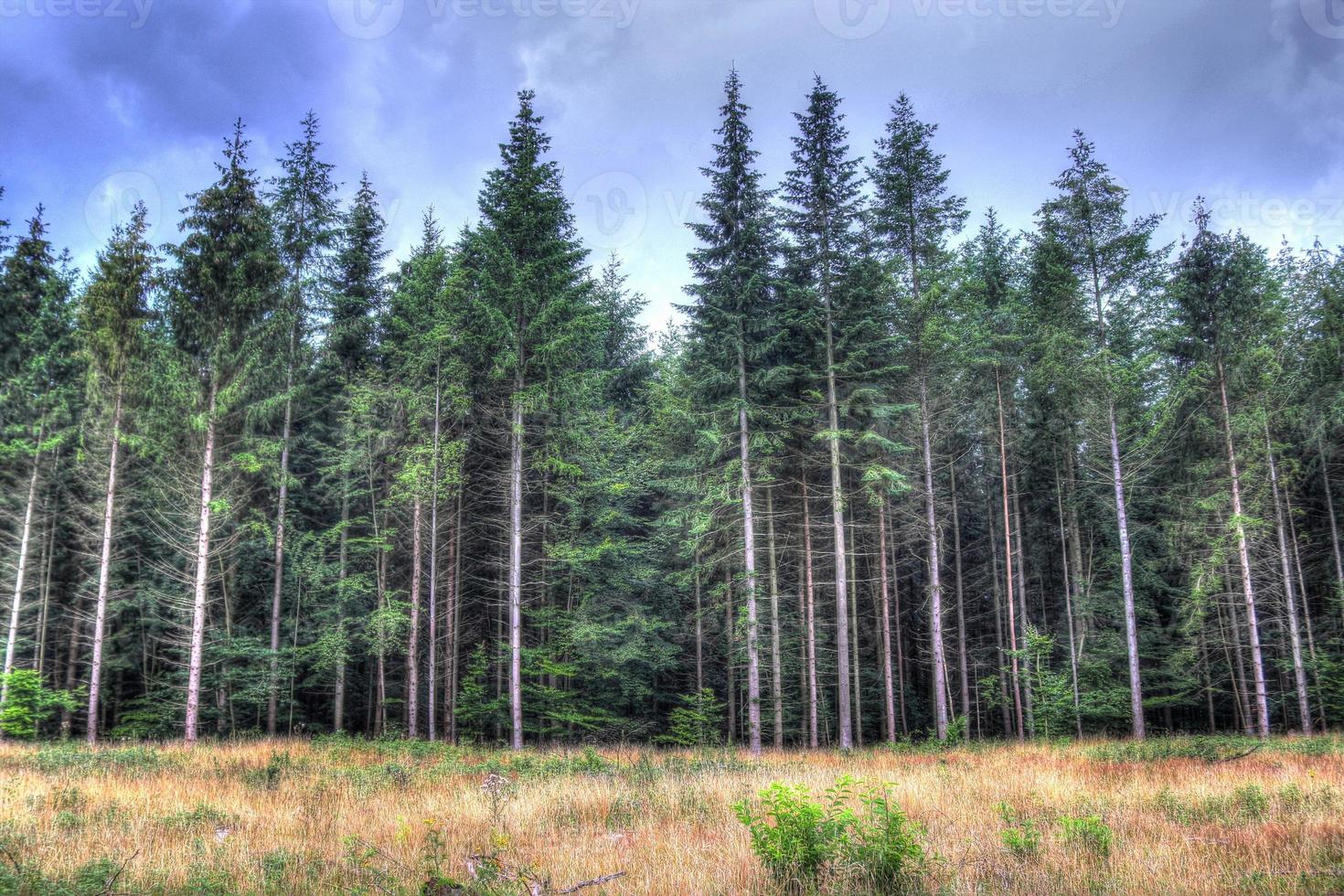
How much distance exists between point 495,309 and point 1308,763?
19.7m

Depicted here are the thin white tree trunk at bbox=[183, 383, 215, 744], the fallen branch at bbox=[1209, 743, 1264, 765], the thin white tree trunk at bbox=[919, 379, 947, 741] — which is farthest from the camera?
the thin white tree trunk at bbox=[919, 379, 947, 741]

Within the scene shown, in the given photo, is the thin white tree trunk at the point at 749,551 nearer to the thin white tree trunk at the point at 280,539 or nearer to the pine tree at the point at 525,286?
the pine tree at the point at 525,286

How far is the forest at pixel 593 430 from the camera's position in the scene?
17.4 meters

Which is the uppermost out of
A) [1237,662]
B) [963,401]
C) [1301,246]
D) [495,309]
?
[1301,246]

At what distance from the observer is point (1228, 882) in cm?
449

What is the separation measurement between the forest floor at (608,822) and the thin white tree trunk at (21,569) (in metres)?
7.22

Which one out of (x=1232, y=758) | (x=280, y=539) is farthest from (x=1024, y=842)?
(x=280, y=539)

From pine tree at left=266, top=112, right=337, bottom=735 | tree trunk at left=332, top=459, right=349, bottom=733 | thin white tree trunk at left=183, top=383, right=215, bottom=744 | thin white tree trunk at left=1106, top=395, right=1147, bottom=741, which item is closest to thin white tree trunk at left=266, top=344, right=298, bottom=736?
pine tree at left=266, top=112, right=337, bottom=735

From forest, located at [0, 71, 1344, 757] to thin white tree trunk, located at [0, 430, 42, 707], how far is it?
26 cm

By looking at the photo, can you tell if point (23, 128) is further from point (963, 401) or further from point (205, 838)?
point (963, 401)

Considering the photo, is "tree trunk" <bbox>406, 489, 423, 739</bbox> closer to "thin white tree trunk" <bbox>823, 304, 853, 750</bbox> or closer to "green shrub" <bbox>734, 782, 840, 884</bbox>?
"thin white tree trunk" <bbox>823, 304, 853, 750</bbox>

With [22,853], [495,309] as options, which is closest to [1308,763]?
[22,853]

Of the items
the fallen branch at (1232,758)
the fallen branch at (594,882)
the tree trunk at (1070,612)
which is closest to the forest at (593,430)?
the tree trunk at (1070,612)

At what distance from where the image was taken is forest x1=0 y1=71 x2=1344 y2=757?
1739 cm
